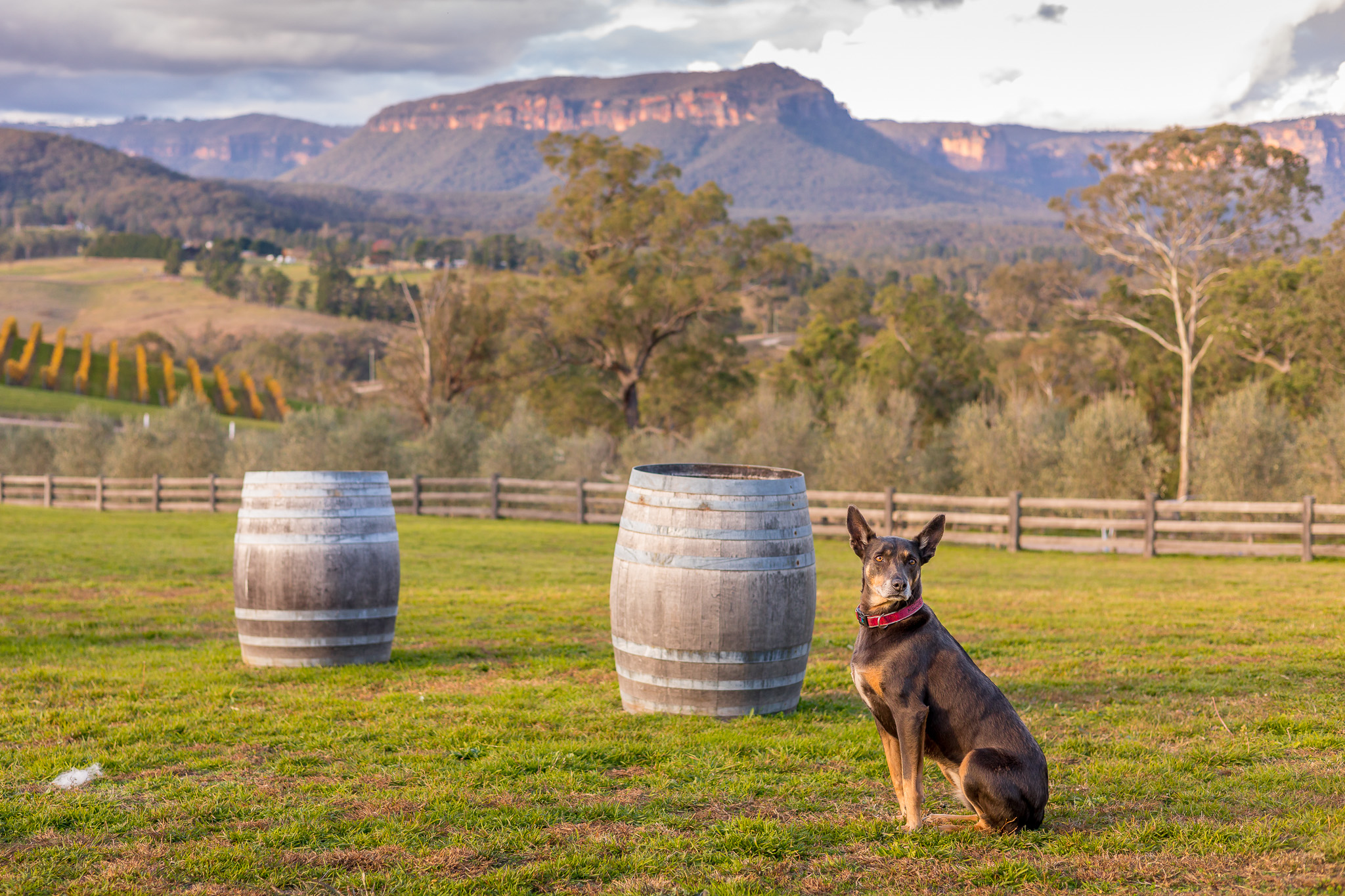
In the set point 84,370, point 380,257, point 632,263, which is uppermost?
point 380,257

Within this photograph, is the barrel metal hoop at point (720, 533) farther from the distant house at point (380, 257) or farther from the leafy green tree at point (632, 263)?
the distant house at point (380, 257)

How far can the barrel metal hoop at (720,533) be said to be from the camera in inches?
237

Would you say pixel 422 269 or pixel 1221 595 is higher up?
pixel 422 269

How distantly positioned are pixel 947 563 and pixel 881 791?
44.0ft

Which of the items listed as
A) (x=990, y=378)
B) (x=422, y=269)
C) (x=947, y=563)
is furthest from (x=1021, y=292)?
(x=422, y=269)

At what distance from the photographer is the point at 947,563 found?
58.6ft

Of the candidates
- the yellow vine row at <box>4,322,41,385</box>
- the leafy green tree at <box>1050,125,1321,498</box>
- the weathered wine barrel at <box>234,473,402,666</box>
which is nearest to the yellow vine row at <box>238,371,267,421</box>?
the yellow vine row at <box>4,322,41,385</box>

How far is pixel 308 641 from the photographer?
7617 mm

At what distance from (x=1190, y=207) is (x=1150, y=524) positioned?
21.5 m

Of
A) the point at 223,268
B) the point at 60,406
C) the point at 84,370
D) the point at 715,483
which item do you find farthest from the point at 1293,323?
the point at 223,268

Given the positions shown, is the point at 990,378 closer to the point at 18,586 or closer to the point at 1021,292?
the point at 1021,292

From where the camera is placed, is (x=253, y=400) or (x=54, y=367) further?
(x=54, y=367)

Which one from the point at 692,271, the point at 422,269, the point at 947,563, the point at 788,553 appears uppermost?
the point at 422,269

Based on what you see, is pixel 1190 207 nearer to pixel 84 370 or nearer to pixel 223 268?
pixel 84 370
